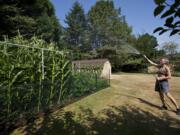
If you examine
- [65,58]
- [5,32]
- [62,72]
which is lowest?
Answer: [62,72]

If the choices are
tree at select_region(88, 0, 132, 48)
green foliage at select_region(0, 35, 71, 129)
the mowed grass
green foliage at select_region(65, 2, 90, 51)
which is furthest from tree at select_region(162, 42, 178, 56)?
green foliage at select_region(0, 35, 71, 129)

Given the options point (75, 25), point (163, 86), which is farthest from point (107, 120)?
point (75, 25)

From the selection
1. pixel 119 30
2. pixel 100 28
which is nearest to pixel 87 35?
pixel 100 28

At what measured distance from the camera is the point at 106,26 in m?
35.2

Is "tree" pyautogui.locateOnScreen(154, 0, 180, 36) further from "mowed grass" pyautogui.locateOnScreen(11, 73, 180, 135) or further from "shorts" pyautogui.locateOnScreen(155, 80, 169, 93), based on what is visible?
"shorts" pyautogui.locateOnScreen(155, 80, 169, 93)

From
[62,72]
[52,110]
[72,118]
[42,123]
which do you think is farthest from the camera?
[62,72]

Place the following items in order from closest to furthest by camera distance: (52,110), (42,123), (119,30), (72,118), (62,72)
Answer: (42,123)
(72,118)
(52,110)
(62,72)
(119,30)

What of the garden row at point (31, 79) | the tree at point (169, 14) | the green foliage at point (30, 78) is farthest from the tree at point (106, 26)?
the tree at point (169, 14)

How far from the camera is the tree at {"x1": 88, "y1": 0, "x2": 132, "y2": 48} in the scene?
32.7 m

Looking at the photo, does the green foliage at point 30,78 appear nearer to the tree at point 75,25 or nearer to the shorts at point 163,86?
→ the shorts at point 163,86

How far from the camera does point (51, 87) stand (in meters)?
6.91

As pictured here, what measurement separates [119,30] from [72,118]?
29.2 meters

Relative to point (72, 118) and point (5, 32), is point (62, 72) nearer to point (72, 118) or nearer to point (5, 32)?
point (72, 118)

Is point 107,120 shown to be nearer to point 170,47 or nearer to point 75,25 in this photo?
point 170,47
